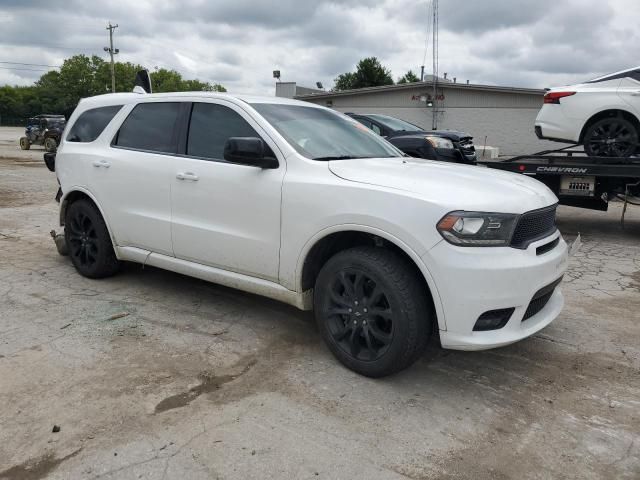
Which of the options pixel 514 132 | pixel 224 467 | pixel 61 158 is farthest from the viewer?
pixel 514 132

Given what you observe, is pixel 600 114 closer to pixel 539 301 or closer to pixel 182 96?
pixel 539 301

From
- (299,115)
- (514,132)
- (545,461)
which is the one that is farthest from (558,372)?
(514,132)

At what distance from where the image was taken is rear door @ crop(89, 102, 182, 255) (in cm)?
438

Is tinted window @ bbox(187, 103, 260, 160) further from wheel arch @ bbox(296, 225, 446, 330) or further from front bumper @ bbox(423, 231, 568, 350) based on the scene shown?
front bumper @ bbox(423, 231, 568, 350)

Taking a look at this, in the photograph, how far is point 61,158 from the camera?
5.30m

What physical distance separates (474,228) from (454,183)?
40 centimetres

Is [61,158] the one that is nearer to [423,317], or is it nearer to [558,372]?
[423,317]

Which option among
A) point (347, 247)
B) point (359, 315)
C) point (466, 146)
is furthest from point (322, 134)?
point (466, 146)

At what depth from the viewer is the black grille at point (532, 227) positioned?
10.3 ft

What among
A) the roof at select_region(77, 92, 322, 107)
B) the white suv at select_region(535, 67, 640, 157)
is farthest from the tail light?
the roof at select_region(77, 92, 322, 107)

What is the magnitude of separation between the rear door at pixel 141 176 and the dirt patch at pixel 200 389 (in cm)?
136

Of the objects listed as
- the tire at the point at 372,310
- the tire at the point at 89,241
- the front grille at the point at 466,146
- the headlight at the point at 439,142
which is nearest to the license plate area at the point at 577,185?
the headlight at the point at 439,142

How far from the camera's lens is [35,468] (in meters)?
2.49

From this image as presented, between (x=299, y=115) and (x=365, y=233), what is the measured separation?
1.35 meters
